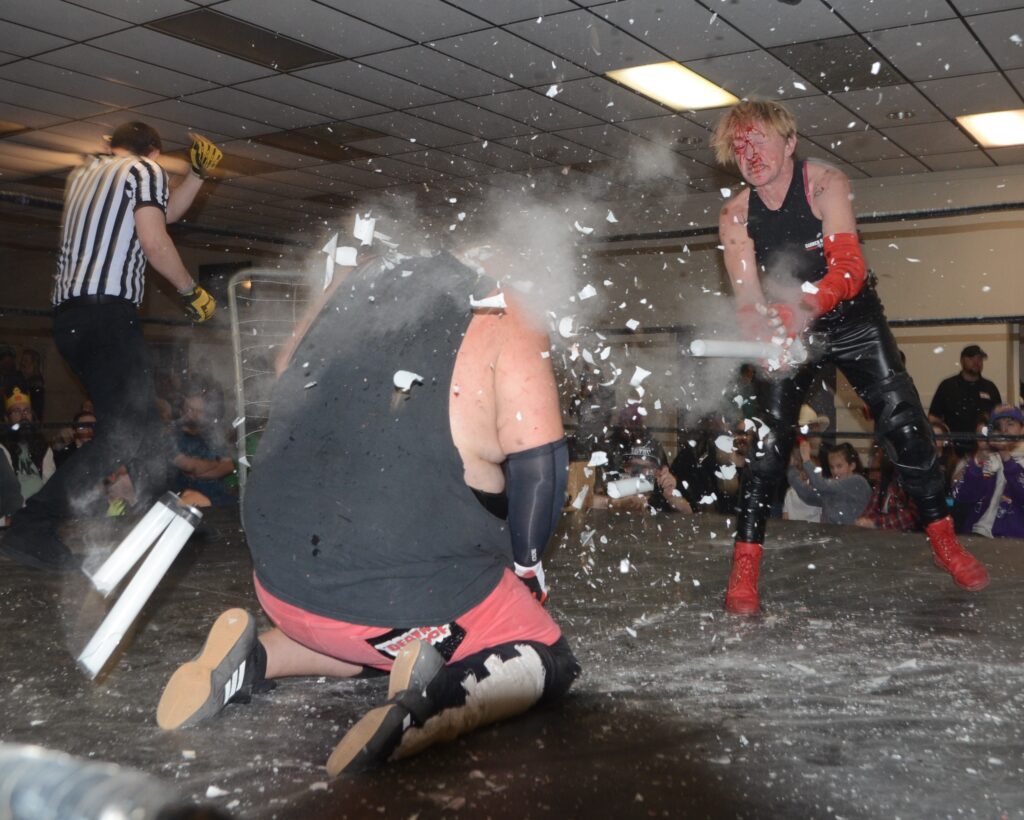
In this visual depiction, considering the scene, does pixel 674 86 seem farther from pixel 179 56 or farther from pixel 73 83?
pixel 73 83

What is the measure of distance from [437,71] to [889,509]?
3274mm

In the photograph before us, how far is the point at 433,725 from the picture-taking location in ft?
3.69

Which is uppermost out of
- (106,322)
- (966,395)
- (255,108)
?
(255,108)

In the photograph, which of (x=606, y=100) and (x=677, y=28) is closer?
(x=677, y=28)

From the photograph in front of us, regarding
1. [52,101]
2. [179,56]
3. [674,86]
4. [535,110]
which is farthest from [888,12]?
[52,101]

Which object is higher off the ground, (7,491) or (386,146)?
(386,146)

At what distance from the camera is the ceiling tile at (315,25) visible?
4.37 meters

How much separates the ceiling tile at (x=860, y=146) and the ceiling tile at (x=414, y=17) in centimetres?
304

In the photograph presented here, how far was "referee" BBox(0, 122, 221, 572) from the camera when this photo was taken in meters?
2.36

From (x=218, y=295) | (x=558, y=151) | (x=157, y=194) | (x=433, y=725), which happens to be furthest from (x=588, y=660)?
(x=218, y=295)

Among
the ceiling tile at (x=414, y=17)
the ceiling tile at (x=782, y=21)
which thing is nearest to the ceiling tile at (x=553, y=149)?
the ceiling tile at (x=414, y=17)

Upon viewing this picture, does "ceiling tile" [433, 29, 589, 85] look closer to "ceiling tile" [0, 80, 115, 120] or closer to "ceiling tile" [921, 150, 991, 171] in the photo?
"ceiling tile" [0, 80, 115, 120]

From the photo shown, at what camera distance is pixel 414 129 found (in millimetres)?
6395

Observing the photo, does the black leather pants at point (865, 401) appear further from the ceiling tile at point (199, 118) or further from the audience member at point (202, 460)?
the ceiling tile at point (199, 118)
